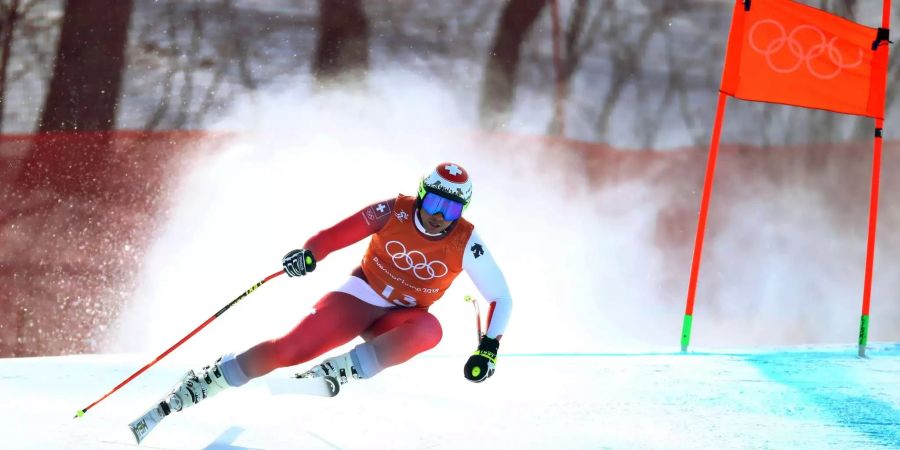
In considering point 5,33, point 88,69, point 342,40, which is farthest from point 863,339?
point 5,33

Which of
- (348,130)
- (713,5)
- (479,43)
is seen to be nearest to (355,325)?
(348,130)

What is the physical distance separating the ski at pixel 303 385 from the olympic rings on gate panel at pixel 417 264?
2.12 ft

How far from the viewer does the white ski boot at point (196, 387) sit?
120 inches

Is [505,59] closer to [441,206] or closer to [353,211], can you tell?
[353,211]

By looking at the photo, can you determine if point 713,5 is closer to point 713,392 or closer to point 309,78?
point 309,78

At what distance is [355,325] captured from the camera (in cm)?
338

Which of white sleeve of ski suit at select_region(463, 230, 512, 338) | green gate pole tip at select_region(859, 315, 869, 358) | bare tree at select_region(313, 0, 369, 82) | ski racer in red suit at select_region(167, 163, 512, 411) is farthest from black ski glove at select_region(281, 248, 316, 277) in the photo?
bare tree at select_region(313, 0, 369, 82)

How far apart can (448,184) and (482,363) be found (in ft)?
2.48

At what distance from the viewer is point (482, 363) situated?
10.2ft

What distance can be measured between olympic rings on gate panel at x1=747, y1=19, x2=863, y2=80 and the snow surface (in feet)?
5.77

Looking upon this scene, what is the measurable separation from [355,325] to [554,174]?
4.10 meters

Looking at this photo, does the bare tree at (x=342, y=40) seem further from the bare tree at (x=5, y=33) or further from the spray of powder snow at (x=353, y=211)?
the bare tree at (x=5, y=33)

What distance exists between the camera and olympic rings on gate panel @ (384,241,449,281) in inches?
135

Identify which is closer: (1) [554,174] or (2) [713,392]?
(2) [713,392]
